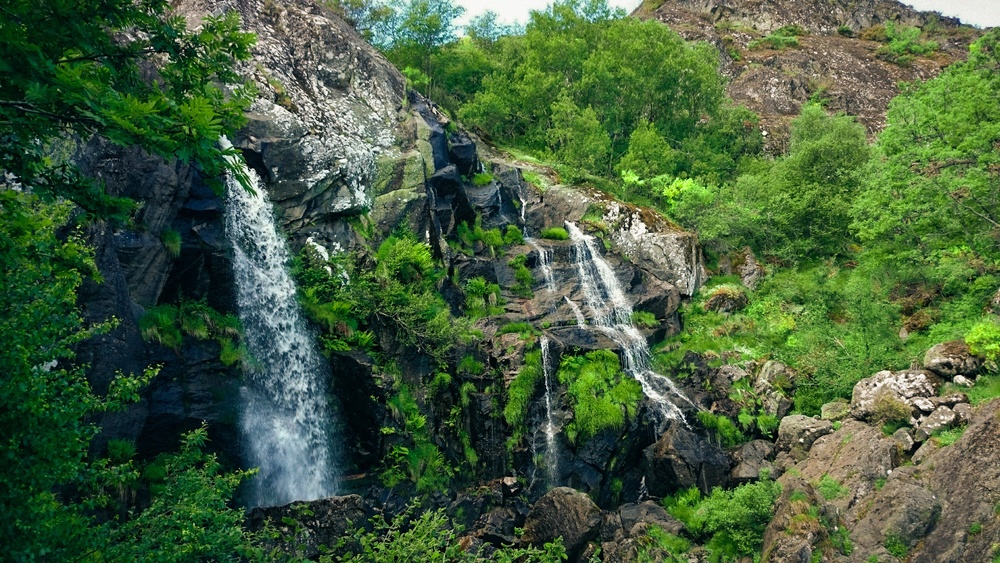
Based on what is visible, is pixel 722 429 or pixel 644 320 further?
pixel 644 320

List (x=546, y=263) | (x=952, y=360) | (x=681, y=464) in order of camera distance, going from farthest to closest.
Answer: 1. (x=546, y=263)
2. (x=681, y=464)
3. (x=952, y=360)

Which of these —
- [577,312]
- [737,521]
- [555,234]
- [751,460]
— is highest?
[555,234]

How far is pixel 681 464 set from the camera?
56.3 feet

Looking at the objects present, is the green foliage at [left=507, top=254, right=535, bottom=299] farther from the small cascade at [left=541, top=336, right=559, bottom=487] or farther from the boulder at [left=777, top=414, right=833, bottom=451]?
the boulder at [left=777, top=414, right=833, bottom=451]

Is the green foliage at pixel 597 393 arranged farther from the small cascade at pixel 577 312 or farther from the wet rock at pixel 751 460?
the wet rock at pixel 751 460

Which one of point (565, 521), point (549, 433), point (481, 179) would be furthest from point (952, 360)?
point (481, 179)

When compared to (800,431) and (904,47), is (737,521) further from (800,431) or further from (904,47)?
(904,47)

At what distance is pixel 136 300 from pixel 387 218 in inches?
327

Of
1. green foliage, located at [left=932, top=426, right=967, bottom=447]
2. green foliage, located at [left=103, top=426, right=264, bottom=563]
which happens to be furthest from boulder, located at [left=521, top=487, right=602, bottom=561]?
green foliage, located at [left=103, top=426, right=264, bottom=563]

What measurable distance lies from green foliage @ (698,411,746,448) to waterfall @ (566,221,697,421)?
645 mm

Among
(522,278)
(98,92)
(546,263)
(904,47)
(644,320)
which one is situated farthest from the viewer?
(904,47)

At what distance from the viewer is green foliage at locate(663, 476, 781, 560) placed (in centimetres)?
1423

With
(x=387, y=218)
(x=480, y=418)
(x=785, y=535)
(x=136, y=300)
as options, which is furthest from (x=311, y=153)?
(x=785, y=535)

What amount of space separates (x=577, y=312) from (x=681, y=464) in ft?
21.4
